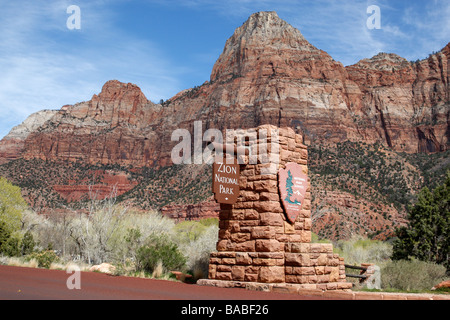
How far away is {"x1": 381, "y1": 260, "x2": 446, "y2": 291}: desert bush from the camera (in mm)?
15484

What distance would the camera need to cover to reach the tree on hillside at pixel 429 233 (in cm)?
2181

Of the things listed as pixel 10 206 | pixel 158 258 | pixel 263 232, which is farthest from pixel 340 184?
pixel 263 232

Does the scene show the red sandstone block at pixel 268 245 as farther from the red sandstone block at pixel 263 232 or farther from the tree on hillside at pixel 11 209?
the tree on hillside at pixel 11 209

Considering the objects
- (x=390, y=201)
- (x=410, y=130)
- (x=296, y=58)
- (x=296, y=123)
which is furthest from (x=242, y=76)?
(x=390, y=201)

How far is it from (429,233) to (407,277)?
303 inches

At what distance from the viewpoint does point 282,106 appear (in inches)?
3738

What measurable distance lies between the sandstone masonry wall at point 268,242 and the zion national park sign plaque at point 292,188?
5.7 inches

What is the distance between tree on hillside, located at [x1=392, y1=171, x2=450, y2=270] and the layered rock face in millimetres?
61973

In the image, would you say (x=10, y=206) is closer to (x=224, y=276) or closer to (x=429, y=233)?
(x=224, y=276)

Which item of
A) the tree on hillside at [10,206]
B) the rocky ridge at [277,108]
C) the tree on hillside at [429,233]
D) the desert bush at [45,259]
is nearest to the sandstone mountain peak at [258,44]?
the rocky ridge at [277,108]

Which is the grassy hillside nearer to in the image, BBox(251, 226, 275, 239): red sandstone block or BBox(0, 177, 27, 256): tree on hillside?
BBox(0, 177, 27, 256): tree on hillside

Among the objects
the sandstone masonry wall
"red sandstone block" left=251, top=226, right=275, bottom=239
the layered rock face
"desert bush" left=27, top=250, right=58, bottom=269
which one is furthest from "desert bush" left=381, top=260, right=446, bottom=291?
the layered rock face
